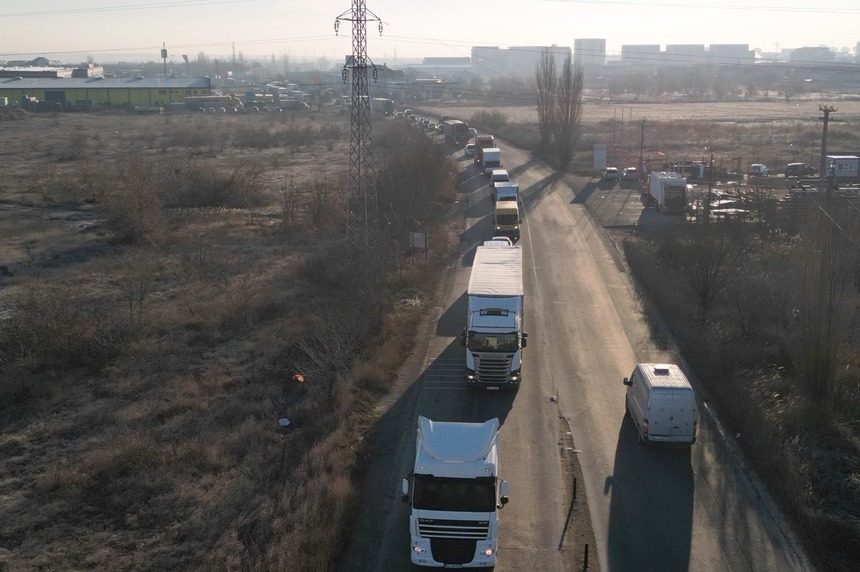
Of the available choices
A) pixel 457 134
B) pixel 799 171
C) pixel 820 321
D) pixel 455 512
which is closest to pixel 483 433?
pixel 455 512

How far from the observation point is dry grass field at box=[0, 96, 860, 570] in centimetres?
1245

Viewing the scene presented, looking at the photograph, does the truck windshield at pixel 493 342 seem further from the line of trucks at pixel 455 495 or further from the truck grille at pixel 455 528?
the truck grille at pixel 455 528

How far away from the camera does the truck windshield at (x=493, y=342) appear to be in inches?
679

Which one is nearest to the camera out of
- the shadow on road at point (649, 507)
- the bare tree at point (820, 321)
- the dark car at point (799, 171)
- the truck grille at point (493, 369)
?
the shadow on road at point (649, 507)

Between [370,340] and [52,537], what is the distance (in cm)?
925

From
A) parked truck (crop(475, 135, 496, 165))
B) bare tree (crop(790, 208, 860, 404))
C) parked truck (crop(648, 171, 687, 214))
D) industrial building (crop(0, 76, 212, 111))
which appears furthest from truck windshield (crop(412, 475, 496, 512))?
industrial building (crop(0, 76, 212, 111))

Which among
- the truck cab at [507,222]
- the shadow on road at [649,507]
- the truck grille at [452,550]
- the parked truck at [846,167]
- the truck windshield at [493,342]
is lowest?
the shadow on road at [649,507]

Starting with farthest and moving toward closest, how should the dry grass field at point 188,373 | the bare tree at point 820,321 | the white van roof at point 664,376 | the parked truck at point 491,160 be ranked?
the parked truck at point 491,160, the bare tree at point 820,321, the white van roof at point 664,376, the dry grass field at point 188,373

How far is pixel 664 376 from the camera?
14.9 m

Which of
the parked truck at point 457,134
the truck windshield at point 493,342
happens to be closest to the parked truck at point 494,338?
the truck windshield at point 493,342

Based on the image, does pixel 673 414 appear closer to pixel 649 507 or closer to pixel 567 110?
pixel 649 507

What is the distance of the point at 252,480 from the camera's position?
44.7 ft

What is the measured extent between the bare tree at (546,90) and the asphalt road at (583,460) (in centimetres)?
3332

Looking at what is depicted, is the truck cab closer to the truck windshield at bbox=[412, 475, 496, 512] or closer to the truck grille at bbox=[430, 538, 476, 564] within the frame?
the truck windshield at bbox=[412, 475, 496, 512]
